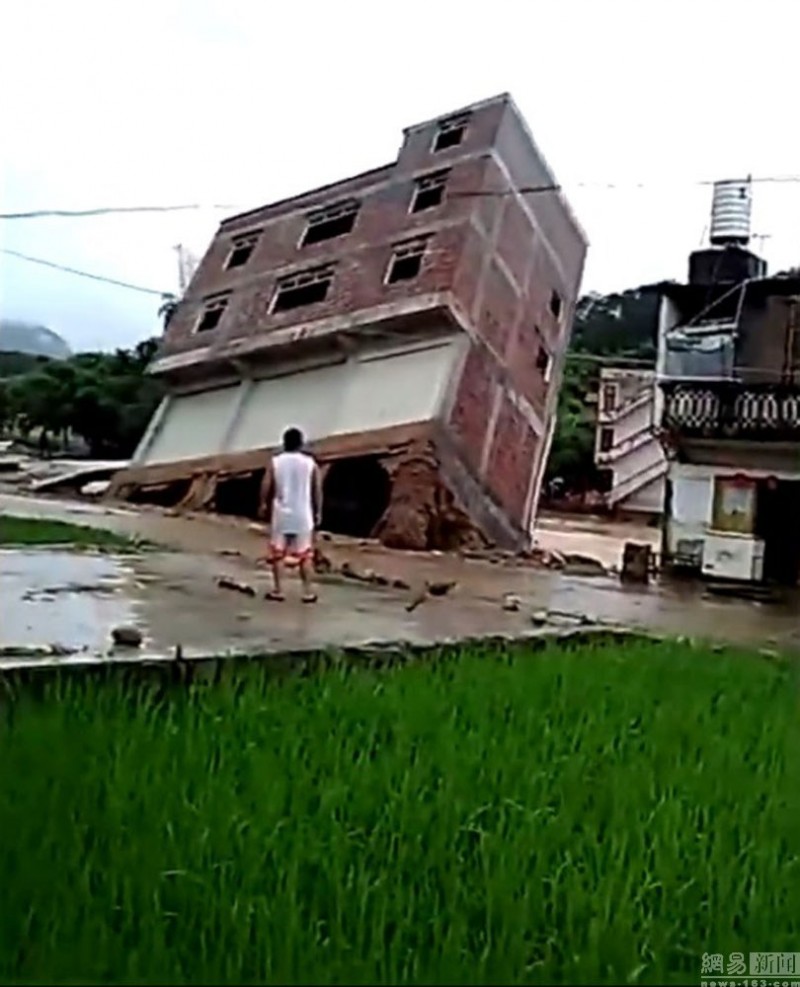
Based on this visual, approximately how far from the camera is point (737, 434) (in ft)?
43.2

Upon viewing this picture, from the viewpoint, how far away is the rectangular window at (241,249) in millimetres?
19172

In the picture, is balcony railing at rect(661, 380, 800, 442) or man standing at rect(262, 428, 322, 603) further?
balcony railing at rect(661, 380, 800, 442)

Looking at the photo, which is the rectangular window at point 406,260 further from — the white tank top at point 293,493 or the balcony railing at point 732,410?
the white tank top at point 293,493

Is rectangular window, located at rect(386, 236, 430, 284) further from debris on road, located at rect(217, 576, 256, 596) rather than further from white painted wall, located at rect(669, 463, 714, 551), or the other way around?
debris on road, located at rect(217, 576, 256, 596)

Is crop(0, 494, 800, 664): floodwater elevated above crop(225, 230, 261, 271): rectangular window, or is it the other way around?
crop(225, 230, 261, 271): rectangular window

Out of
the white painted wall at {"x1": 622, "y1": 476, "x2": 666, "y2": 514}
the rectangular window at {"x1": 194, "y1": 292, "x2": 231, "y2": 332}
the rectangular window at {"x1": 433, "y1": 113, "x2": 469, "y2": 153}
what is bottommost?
the white painted wall at {"x1": 622, "y1": 476, "x2": 666, "y2": 514}

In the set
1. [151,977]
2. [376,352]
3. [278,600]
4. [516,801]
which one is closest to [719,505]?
[376,352]

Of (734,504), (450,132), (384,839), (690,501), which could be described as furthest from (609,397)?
(384,839)

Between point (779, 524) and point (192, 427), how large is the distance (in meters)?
8.62

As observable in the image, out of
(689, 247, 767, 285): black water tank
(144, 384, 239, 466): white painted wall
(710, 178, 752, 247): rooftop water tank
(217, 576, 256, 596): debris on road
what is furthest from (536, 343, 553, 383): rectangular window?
(217, 576, 256, 596): debris on road

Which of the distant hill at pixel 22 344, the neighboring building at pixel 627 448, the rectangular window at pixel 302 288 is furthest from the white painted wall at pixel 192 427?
the distant hill at pixel 22 344

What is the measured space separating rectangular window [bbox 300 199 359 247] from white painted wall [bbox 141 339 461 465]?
1.94 m

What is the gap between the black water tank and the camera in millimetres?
14508

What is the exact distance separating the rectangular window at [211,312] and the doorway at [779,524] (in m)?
8.40
